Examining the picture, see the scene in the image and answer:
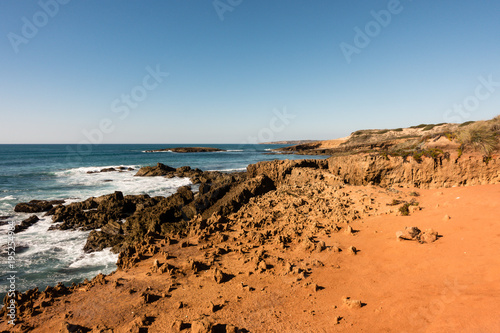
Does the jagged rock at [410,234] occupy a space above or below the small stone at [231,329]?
above

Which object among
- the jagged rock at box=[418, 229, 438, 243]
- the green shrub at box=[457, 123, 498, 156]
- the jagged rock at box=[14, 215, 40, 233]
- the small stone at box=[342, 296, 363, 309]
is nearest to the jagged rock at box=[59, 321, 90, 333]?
the small stone at box=[342, 296, 363, 309]

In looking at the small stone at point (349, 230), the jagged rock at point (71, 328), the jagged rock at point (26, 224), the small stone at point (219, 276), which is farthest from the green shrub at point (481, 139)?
the jagged rock at point (26, 224)

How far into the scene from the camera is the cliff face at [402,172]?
9422mm

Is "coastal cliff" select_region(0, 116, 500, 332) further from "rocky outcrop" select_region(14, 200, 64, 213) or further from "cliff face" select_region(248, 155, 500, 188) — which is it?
"rocky outcrop" select_region(14, 200, 64, 213)

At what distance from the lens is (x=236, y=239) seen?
27.4 feet

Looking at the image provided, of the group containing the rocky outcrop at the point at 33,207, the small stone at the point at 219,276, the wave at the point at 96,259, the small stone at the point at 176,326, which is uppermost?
the small stone at the point at 219,276

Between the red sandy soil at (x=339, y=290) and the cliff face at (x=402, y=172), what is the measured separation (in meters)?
2.69

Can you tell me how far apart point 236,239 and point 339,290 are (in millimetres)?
4118

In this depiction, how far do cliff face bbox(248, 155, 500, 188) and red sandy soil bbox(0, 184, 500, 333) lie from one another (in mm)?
2694

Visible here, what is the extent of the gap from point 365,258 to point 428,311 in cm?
216

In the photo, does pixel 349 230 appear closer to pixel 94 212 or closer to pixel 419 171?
pixel 419 171

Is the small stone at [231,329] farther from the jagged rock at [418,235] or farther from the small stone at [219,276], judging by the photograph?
the jagged rock at [418,235]

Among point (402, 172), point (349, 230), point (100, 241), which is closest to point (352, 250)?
point (349, 230)

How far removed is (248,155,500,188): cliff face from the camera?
9422 millimetres
